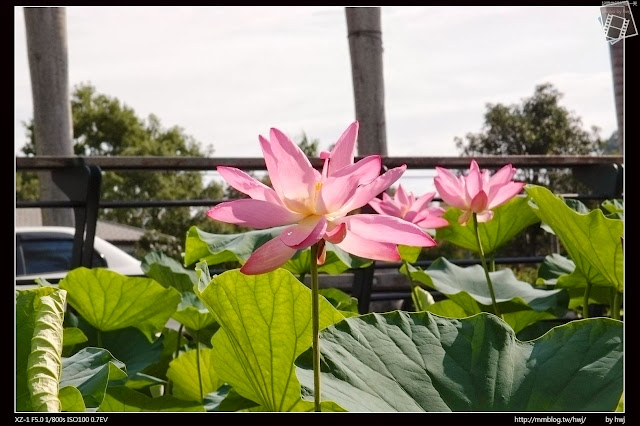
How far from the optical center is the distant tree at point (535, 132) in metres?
15.8

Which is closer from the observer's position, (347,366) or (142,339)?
(347,366)

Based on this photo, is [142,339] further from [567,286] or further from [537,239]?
[537,239]

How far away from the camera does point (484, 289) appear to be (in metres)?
1.23

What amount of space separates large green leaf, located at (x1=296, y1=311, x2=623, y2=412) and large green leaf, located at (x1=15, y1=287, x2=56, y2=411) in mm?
212

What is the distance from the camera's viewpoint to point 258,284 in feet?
1.94

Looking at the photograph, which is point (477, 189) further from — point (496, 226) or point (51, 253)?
point (51, 253)

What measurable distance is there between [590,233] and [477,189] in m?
0.17

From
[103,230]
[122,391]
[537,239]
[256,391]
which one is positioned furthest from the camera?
[103,230]

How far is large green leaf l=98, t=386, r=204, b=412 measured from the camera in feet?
2.43

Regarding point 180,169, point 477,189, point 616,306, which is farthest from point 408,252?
point 180,169

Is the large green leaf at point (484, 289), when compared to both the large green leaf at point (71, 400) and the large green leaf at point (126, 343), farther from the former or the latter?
the large green leaf at point (71, 400)

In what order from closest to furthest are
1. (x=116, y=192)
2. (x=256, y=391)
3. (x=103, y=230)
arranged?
(x=256, y=391)
(x=116, y=192)
(x=103, y=230)
